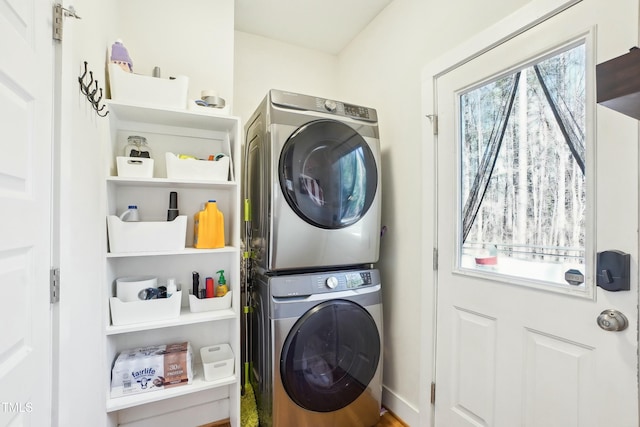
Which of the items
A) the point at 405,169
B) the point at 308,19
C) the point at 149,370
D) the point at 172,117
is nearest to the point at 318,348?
the point at 149,370

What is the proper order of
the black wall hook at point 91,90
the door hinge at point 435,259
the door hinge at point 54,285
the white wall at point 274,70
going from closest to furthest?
the door hinge at point 54,285 → the black wall hook at point 91,90 → the door hinge at point 435,259 → the white wall at point 274,70

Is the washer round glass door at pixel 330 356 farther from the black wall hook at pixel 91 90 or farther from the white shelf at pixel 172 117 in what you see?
the black wall hook at pixel 91 90

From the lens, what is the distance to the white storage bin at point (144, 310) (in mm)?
1378

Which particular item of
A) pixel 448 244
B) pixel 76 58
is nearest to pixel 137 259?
pixel 76 58

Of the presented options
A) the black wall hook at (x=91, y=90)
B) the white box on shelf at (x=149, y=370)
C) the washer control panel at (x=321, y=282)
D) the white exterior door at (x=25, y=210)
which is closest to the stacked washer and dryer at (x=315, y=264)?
the washer control panel at (x=321, y=282)

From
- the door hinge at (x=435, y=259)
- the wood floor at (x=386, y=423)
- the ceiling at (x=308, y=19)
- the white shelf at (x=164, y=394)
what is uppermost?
the ceiling at (x=308, y=19)

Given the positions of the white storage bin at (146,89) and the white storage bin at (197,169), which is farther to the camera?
the white storage bin at (197,169)

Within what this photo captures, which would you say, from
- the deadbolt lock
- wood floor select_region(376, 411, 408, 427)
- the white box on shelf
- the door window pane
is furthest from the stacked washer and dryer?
the deadbolt lock

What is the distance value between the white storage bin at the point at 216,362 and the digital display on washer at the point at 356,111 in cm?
157

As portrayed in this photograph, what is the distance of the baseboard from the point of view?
1.70 metres

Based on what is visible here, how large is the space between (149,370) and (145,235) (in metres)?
0.68

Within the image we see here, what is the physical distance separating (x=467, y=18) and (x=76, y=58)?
1.70 meters

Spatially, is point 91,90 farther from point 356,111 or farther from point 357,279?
point 357,279

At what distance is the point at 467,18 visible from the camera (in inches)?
56.8
